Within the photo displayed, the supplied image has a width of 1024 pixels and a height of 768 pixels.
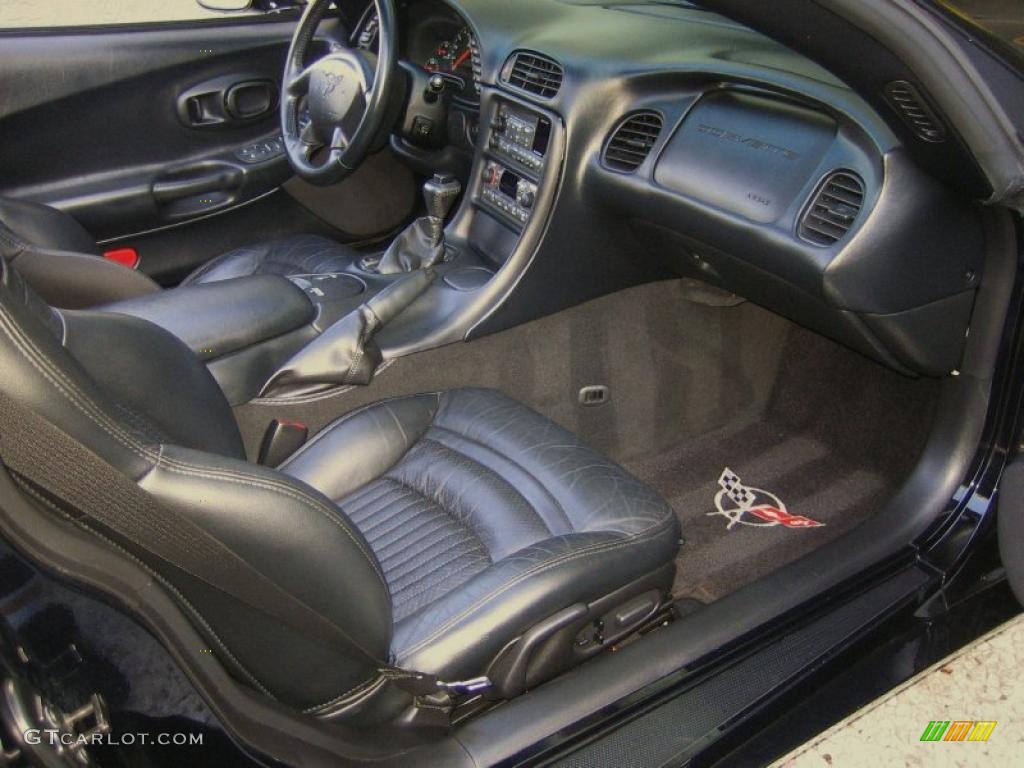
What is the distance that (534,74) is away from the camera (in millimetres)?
1936

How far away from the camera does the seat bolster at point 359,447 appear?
4.82 feet

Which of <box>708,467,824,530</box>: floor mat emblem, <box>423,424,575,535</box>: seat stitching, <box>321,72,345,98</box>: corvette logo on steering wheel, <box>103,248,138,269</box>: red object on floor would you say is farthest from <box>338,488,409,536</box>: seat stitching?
<box>103,248,138,269</box>: red object on floor

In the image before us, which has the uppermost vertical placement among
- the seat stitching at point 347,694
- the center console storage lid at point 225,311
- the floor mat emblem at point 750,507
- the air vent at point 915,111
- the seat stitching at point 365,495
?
the air vent at point 915,111

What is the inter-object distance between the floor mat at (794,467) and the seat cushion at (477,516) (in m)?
0.52

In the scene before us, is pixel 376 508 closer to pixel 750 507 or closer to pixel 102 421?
pixel 102 421

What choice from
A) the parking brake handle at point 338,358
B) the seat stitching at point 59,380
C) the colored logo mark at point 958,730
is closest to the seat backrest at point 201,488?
the seat stitching at point 59,380

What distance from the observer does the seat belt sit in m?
0.66

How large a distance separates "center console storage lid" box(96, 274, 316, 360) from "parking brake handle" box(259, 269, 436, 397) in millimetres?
72

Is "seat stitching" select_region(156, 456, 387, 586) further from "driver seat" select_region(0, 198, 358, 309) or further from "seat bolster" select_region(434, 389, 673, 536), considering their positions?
"driver seat" select_region(0, 198, 358, 309)

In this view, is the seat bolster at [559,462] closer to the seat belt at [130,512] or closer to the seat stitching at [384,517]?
the seat stitching at [384,517]

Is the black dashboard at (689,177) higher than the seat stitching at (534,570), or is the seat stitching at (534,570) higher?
the black dashboard at (689,177)

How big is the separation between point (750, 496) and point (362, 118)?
1226 mm

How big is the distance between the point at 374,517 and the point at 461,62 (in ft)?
4.55

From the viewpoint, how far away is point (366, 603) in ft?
3.05
